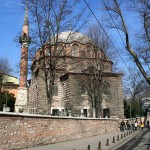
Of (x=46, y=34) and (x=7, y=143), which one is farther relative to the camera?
(x=46, y=34)

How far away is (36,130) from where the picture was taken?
18.5 m

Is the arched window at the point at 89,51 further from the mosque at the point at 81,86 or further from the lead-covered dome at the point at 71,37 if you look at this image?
the lead-covered dome at the point at 71,37

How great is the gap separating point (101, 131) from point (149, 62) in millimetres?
11026

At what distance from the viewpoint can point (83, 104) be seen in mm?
57688

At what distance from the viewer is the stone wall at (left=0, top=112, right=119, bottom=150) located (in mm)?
15117

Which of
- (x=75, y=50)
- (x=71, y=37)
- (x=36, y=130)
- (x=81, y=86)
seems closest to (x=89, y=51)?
(x=81, y=86)

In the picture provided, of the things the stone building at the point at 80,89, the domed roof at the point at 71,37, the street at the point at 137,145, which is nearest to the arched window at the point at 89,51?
the stone building at the point at 80,89

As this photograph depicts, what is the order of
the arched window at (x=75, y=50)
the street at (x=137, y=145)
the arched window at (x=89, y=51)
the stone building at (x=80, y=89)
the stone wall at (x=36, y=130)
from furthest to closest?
the arched window at (x=75, y=50) → the stone building at (x=80, y=89) → the arched window at (x=89, y=51) → the street at (x=137, y=145) → the stone wall at (x=36, y=130)

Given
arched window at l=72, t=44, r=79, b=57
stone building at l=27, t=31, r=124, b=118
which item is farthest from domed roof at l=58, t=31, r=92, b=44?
arched window at l=72, t=44, r=79, b=57

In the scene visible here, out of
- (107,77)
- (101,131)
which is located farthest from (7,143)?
(107,77)

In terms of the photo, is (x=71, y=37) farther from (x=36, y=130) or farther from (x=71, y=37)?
(x=36, y=130)

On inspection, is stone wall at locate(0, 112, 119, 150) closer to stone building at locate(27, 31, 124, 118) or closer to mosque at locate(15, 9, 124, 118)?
mosque at locate(15, 9, 124, 118)

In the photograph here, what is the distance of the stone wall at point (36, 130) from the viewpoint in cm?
1512

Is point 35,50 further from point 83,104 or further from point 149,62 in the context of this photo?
point 83,104
